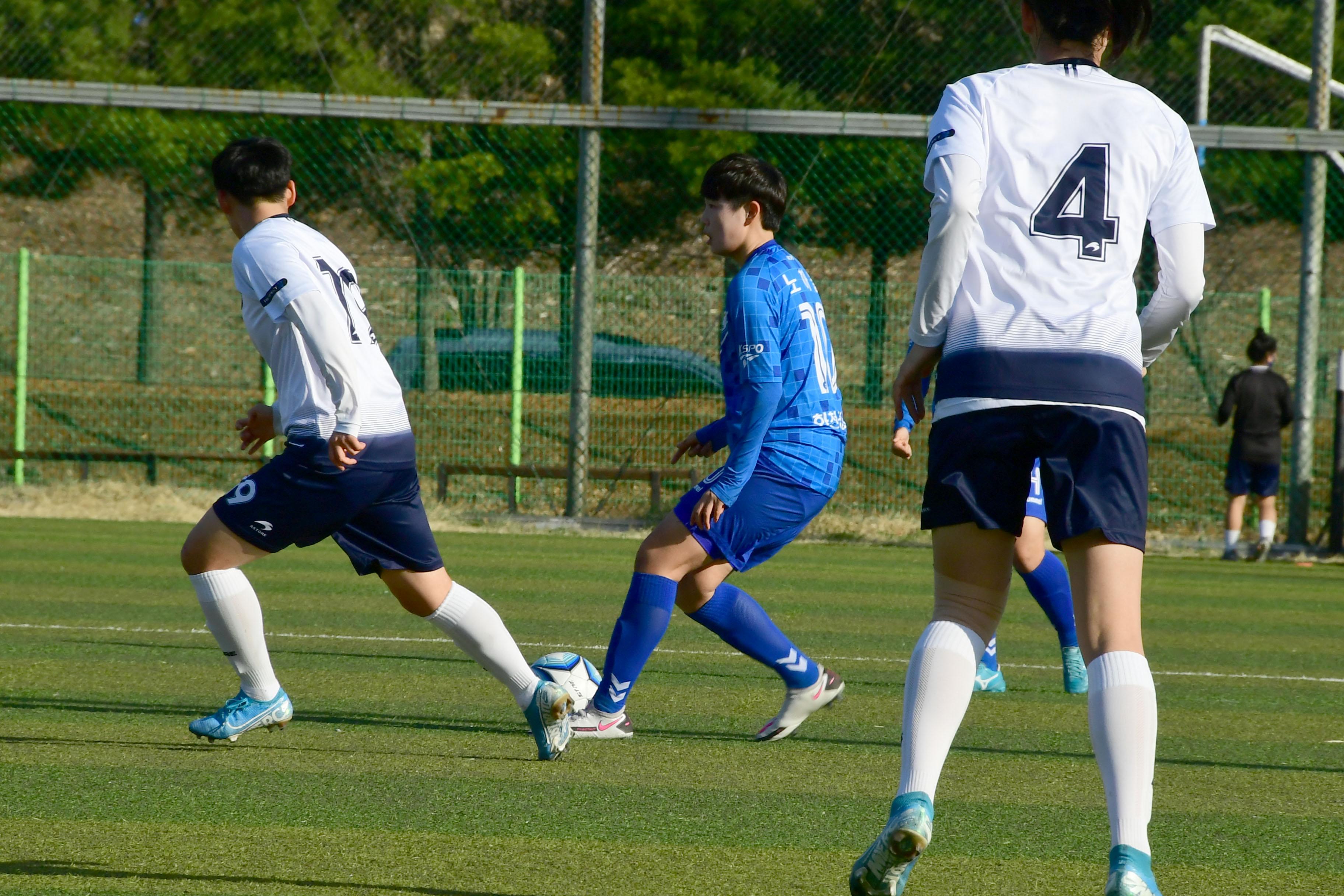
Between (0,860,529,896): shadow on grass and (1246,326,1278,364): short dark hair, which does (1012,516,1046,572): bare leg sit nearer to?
(0,860,529,896): shadow on grass

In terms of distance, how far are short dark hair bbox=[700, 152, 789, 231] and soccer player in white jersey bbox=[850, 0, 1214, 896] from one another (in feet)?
6.81

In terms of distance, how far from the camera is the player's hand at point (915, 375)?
3.12 m

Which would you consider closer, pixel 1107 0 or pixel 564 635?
pixel 1107 0

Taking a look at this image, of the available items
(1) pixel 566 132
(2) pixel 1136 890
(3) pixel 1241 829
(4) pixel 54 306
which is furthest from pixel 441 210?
(2) pixel 1136 890

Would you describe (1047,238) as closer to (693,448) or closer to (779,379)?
(779,379)

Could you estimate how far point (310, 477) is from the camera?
457cm

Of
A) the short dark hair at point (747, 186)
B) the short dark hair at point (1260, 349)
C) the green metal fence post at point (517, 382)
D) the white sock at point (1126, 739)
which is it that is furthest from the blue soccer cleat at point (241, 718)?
the short dark hair at point (1260, 349)

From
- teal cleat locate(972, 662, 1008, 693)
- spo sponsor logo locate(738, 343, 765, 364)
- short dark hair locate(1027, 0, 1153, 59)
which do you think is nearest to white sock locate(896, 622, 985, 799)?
short dark hair locate(1027, 0, 1153, 59)

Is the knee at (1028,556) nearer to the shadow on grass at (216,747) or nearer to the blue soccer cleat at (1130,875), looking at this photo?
the shadow on grass at (216,747)

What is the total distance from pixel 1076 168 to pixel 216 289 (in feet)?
47.6

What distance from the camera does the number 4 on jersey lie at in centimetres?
303

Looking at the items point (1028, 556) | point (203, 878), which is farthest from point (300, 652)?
point (203, 878)

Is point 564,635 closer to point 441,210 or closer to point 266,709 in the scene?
point 266,709

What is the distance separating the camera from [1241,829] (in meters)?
4.04
